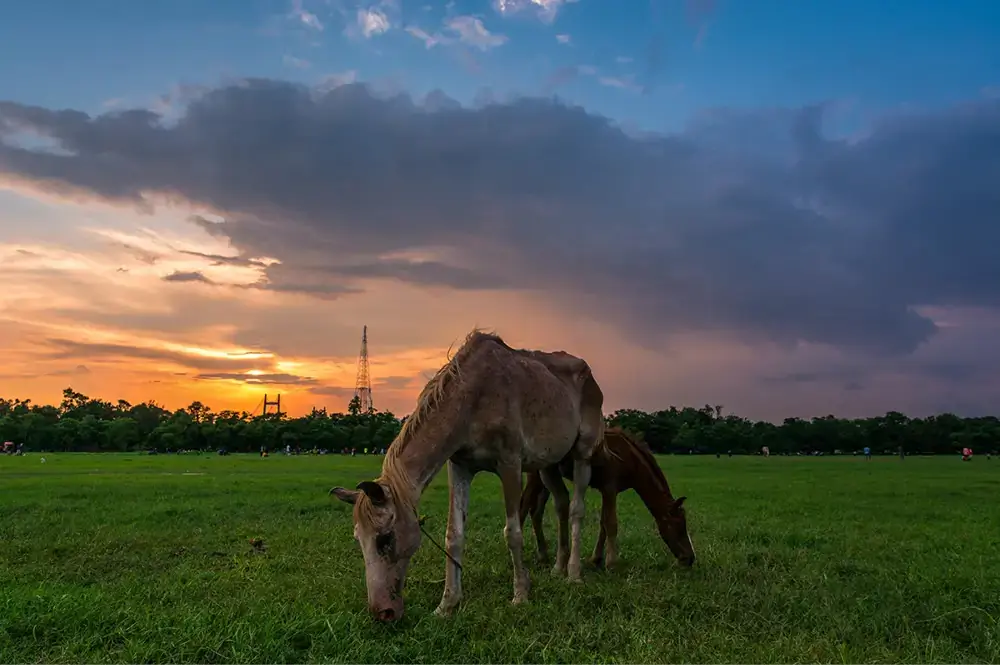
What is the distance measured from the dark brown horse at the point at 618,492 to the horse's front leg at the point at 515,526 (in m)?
2.04

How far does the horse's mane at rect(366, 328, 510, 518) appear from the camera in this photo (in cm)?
647

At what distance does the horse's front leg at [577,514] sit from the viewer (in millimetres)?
7977

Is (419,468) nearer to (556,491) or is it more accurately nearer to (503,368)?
(503,368)

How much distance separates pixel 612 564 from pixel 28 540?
9.43 meters

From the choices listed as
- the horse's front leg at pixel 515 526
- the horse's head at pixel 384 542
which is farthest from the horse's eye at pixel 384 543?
the horse's front leg at pixel 515 526

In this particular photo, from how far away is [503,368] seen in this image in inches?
297

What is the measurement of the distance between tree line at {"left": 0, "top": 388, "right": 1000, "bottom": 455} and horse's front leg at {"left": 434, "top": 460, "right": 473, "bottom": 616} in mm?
78181

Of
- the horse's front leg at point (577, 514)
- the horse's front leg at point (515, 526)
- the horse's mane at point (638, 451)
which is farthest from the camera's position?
the horse's mane at point (638, 451)

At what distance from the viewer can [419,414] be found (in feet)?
22.7

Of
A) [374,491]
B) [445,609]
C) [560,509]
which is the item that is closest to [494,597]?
[445,609]

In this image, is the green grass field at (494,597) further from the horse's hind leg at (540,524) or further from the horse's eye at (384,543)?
the horse's eye at (384,543)

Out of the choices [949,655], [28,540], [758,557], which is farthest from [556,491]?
[28,540]

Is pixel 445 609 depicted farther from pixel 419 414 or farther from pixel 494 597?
pixel 419 414

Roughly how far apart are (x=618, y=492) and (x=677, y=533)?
1024mm
